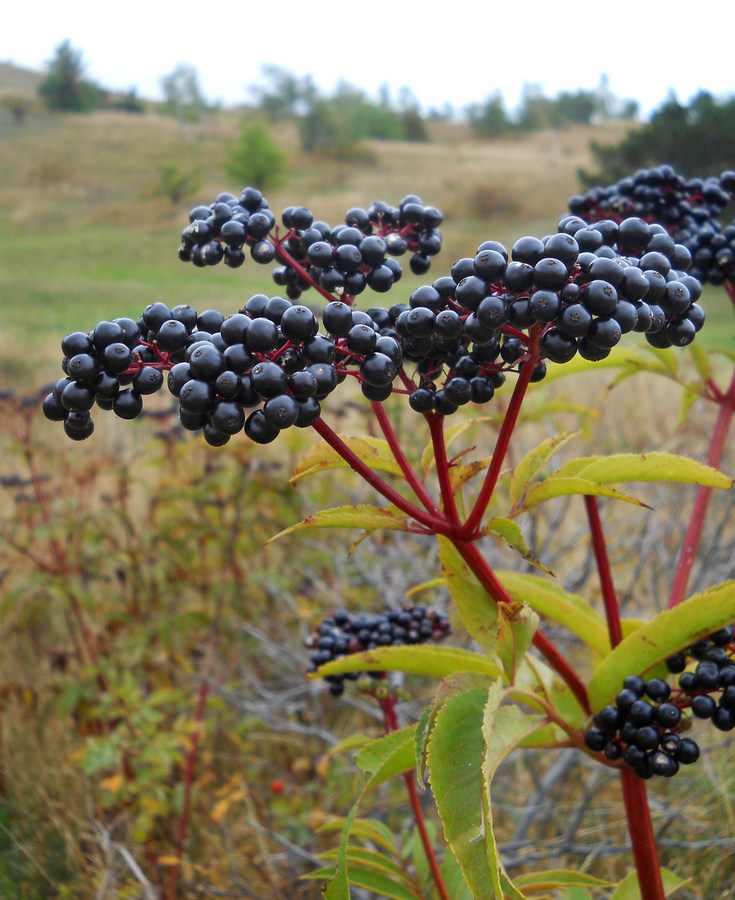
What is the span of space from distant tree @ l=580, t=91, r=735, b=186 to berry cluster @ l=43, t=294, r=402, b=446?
81.4 feet

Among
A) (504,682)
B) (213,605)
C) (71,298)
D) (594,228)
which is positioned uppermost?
(71,298)

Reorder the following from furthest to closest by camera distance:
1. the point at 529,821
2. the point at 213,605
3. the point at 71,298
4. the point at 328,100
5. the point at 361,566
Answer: the point at 328,100 < the point at 71,298 < the point at 213,605 < the point at 361,566 < the point at 529,821

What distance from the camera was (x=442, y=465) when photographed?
0.92m

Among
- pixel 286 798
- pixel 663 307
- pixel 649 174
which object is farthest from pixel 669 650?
pixel 286 798

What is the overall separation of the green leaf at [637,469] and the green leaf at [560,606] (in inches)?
12.5

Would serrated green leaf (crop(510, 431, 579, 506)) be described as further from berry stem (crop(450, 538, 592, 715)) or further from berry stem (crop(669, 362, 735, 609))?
berry stem (crop(669, 362, 735, 609))

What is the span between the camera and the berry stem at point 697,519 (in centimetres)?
138

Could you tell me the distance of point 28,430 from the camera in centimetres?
367

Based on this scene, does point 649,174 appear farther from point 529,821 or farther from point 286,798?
point 286,798

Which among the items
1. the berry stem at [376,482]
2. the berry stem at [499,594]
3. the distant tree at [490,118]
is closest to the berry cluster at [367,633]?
the berry stem at [499,594]

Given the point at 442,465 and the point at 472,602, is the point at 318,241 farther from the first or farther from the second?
the point at 472,602

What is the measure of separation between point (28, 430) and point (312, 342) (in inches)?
135

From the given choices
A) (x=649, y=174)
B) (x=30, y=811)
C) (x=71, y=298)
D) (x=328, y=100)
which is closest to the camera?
(x=649, y=174)

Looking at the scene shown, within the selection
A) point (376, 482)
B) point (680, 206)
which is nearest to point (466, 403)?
point (376, 482)
